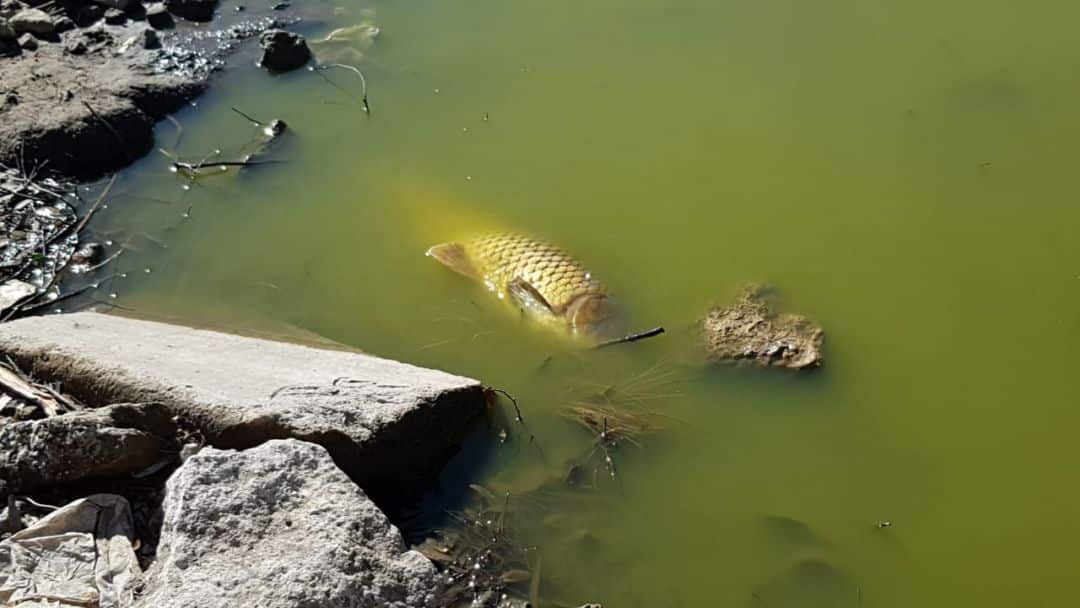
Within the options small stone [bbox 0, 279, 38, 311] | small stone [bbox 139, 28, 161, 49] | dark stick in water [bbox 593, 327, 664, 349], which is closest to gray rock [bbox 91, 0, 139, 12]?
small stone [bbox 139, 28, 161, 49]

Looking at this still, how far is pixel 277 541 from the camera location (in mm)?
2881

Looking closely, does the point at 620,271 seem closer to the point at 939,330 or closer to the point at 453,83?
the point at 939,330

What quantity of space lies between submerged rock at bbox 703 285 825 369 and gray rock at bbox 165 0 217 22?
3.81 metres

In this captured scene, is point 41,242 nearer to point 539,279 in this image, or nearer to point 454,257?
point 454,257

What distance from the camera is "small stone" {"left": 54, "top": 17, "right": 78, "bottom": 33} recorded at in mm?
6074

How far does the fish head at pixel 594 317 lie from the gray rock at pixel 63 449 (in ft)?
5.78

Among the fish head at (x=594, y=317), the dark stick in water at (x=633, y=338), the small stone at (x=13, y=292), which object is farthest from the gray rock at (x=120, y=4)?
the dark stick in water at (x=633, y=338)

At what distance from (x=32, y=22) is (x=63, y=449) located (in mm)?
3741

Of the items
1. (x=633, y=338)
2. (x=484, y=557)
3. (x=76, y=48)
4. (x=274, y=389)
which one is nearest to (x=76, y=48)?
(x=76, y=48)

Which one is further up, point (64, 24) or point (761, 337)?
point (761, 337)

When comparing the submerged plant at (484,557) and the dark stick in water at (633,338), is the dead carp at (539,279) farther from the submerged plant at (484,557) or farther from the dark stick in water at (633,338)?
the submerged plant at (484,557)

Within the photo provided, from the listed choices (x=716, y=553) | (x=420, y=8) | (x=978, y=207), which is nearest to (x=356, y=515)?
(x=716, y=553)

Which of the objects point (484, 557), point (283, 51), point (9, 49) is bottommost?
point (484, 557)

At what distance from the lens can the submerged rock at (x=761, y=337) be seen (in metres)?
4.09
